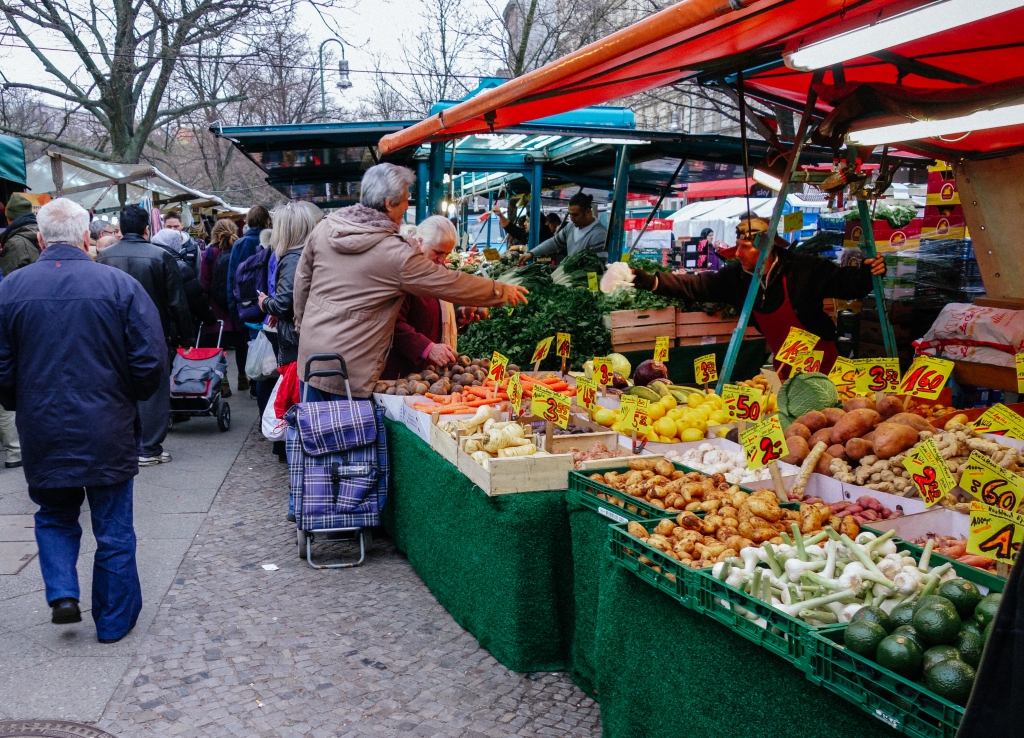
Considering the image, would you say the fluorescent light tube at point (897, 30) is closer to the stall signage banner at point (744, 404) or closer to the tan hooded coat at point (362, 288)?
the stall signage banner at point (744, 404)

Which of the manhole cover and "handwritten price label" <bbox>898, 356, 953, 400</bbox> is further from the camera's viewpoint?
"handwritten price label" <bbox>898, 356, 953, 400</bbox>

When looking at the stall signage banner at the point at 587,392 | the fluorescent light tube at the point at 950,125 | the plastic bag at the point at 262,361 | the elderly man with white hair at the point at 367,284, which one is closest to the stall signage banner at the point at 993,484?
the stall signage banner at the point at 587,392

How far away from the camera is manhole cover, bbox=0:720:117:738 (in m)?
3.26

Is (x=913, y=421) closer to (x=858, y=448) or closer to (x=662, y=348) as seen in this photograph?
(x=858, y=448)

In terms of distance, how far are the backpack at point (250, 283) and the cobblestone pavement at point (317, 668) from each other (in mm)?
3581

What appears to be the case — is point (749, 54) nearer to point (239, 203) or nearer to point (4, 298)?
point (4, 298)

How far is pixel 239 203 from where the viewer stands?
156 feet

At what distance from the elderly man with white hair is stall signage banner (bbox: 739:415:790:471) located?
7.54ft

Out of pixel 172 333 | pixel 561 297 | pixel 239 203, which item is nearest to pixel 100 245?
pixel 172 333

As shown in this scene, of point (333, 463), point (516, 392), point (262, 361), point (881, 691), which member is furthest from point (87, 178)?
point (881, 691)

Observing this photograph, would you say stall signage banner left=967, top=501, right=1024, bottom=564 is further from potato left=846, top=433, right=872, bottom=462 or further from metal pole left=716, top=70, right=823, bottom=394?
metal pole left=716, top=70, right=823, bottom=394

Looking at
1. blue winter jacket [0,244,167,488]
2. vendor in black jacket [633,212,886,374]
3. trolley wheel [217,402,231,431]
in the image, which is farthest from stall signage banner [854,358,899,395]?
trolley wheel [217,402,231,431]

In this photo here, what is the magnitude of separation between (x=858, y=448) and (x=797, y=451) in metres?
0.26

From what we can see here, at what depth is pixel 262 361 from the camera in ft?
25.6
